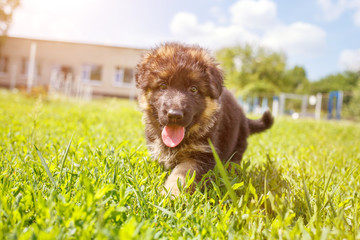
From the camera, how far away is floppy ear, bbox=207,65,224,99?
2425 millimetres

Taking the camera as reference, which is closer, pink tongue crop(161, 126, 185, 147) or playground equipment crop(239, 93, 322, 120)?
pink tongue crop(161, 126, 185, 147)

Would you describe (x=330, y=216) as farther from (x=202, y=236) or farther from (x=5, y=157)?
(x=5, y=157)

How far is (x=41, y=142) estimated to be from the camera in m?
3.08

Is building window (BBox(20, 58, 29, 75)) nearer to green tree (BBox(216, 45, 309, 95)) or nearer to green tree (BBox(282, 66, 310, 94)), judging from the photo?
green tree (BBox(216, 45, 309, 95))

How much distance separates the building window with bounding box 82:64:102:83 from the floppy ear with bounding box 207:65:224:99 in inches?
1037

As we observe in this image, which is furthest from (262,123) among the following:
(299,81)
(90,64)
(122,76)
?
(299,81)

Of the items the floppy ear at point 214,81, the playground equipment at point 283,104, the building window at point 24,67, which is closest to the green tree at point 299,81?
the playground equipment at point 283,104

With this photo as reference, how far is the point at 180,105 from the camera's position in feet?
6.98

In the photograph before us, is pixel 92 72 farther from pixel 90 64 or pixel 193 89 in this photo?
pixel 193 89

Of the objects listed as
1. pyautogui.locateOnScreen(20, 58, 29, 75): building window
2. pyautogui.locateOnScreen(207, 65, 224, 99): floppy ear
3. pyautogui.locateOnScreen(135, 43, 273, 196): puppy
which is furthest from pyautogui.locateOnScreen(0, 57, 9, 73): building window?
pyautogui.locateOnScreen(207, 65, 224, 99): floppy ear

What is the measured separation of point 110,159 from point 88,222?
0.89m

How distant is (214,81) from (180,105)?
500mm

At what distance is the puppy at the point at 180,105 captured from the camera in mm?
2215

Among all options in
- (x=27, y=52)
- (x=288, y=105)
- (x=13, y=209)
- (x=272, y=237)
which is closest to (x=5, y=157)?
(x=13, y=209)
